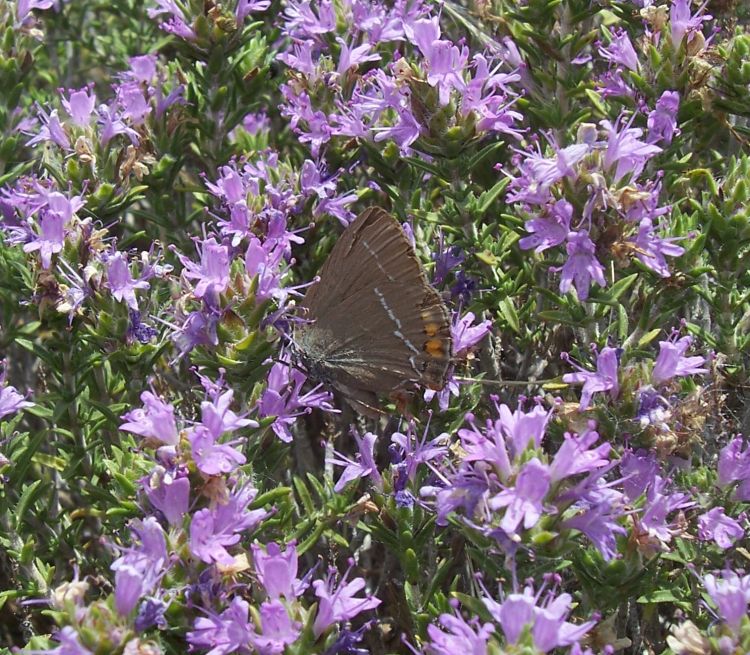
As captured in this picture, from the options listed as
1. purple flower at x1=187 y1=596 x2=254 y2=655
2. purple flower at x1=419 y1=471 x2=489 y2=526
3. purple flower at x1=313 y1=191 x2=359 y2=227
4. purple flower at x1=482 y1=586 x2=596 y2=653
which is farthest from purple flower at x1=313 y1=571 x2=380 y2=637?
purple flower at x1=313 y1=191 x2=359 y2=227

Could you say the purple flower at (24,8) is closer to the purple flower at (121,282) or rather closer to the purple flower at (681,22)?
the purple flower at (121,282)

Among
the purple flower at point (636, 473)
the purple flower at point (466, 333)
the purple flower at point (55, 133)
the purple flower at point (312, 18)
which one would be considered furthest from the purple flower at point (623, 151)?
the purple flower at point (55, 133)

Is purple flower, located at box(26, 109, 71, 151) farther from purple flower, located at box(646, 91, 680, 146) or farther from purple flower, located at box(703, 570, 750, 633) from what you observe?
purple flower, located at box(703, 570, 750, 633)

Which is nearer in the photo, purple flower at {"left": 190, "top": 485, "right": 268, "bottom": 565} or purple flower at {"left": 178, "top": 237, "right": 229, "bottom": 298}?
purple flower at {"left": 190, "top": 485, "right": 268, "bottom": 565}

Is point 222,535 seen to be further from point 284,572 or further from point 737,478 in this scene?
point 737,478

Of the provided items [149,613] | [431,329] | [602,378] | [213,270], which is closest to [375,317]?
[431,329]

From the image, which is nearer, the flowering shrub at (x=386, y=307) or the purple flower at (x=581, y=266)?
the flowering shrub at (x=386, y=307)
